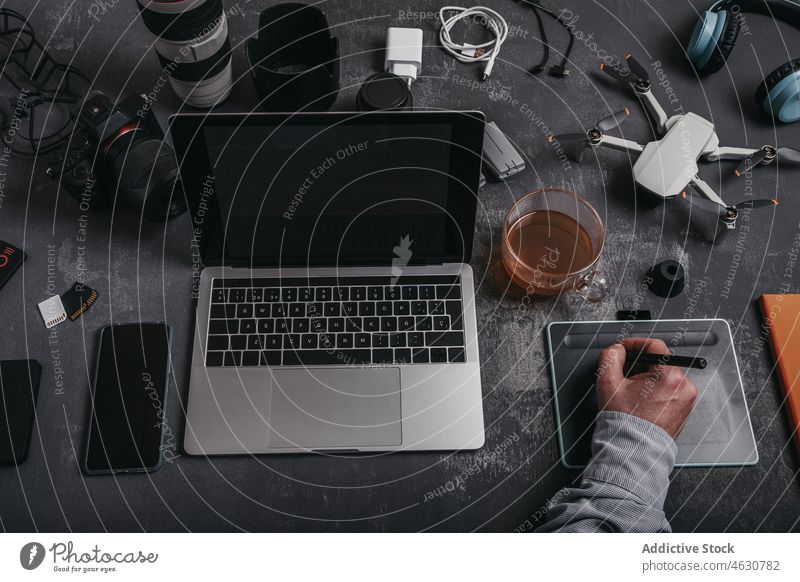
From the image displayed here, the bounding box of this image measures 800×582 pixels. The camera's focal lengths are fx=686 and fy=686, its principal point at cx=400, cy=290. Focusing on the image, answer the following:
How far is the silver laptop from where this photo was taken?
30.1 inches

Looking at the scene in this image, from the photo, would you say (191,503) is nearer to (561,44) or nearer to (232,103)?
(232,103)

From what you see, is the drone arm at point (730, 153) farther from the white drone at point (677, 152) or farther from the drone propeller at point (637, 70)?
the drone propeller at point (637, 70)

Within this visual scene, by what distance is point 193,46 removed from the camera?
0.85 m

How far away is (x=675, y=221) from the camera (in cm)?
90

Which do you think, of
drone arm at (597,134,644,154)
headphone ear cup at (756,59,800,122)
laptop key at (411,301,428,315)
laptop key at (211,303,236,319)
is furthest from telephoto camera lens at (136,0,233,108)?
headphone ear cup at (756,59,800,122)

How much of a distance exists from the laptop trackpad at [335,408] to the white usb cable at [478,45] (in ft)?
1.56

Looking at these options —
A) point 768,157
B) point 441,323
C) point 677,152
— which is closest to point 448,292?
point 441,323

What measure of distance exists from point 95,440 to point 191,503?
0.43 ft

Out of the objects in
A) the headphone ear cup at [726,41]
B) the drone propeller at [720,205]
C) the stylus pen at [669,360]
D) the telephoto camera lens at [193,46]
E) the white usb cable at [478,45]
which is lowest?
the stylus pen at [669,360]

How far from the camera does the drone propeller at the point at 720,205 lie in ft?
2.87

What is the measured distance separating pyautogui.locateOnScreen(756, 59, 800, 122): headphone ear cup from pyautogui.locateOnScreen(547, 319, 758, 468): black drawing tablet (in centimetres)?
33

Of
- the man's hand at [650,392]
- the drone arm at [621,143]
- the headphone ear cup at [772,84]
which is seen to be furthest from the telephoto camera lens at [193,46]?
the headphone ear cup at [772,84]

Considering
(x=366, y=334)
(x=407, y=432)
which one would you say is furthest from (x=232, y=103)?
(x=407, y=432)

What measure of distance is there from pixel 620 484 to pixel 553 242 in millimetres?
298
